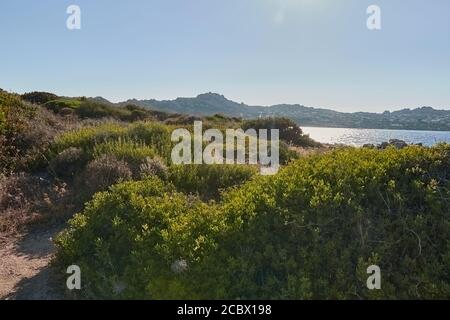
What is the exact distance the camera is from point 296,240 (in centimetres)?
542

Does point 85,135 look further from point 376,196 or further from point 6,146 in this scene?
point 376,196

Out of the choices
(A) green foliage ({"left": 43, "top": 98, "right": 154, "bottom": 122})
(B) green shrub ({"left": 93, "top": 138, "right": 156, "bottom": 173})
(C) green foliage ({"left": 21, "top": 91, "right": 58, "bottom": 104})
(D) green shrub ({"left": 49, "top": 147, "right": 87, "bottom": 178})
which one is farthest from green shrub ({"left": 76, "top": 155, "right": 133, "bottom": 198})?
(C) green foliage ({"left": 21, "top": 91, "right": 58, "bottom": 104})

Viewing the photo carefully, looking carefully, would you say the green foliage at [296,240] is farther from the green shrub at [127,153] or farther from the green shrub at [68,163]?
the green shrub at [68,163]

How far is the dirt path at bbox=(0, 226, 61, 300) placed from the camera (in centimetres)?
623

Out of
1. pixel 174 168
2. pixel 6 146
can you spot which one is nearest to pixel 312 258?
pixel 174 168

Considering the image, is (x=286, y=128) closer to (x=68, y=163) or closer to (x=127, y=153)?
(x=127, y=153)

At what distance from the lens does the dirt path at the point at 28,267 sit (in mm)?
6234

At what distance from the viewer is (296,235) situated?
17.9 feet

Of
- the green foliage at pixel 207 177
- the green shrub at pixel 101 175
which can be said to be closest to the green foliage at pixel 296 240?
the green shrub at pixel 101 175

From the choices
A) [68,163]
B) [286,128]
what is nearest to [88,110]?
[286,128]

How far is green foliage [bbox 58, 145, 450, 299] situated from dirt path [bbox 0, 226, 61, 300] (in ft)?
1.72

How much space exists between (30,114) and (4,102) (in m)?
1.14

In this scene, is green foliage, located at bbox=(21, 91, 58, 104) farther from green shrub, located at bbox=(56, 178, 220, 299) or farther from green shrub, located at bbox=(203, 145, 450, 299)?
green shrub, located at bbox=(203, 145, 450, 299)

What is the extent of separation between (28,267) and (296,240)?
4.59 m
